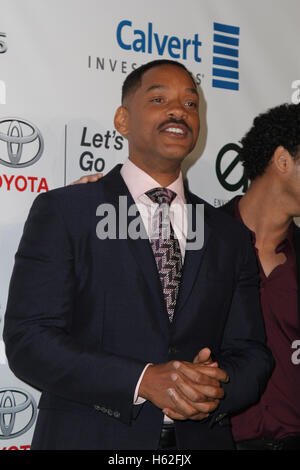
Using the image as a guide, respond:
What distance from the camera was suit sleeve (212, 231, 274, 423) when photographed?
197cm

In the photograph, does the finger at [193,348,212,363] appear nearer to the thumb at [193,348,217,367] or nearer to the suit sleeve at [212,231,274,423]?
the thumb at [193,348,217,367]

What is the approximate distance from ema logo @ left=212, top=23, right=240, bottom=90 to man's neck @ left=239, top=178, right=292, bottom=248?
35.4 inches

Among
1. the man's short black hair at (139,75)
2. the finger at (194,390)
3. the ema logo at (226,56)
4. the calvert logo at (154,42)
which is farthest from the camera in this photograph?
the ema logo at (226,56)

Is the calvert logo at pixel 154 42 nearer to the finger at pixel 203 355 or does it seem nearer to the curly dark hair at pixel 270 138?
the curly dark hair at pixel 270 138

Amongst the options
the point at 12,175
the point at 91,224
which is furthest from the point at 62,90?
the point at 91,224

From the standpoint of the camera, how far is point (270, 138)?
2.87m

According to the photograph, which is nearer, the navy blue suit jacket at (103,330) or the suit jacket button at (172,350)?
the navy blue suit jacket at (103,330)

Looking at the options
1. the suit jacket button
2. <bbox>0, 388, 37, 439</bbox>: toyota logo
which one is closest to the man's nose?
the suit jacket button

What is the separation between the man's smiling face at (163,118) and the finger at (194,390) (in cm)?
81

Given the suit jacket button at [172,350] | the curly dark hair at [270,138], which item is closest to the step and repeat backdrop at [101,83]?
the curly dark hair at [270,138]

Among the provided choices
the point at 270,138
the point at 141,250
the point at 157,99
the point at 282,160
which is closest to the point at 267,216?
the point at 282,160

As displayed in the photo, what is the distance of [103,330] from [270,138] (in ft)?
4.45

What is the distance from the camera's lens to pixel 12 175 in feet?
9.20

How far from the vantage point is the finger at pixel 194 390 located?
5.79 ft
